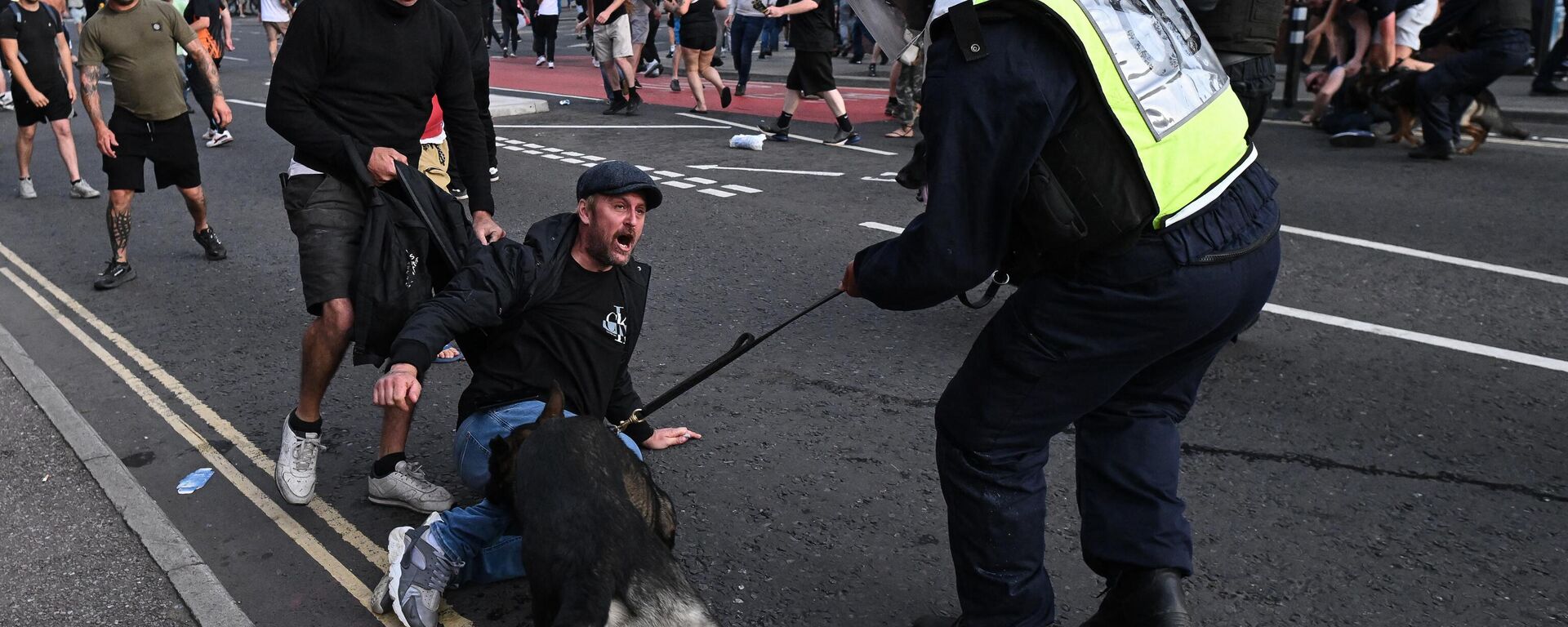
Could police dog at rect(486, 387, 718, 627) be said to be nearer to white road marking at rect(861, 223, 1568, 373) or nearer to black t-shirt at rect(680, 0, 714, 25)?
white road marking at rect(861, 223, 1568, 373)

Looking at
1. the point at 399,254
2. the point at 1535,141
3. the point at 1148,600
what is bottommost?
the point at 1148,600

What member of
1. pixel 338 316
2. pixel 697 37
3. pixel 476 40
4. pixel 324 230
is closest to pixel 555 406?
pixel 338 316

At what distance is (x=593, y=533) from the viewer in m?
2.65

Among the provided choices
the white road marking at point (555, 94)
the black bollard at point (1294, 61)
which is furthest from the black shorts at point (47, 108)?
the black bollard at point (1294, 61)

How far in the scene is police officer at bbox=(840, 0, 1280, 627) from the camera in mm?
2301

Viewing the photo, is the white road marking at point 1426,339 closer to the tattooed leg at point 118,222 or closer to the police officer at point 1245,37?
the police officer at point 1245,37

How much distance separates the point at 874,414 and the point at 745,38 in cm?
1278

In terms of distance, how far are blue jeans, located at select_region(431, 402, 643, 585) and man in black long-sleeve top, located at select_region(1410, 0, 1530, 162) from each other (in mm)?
8244

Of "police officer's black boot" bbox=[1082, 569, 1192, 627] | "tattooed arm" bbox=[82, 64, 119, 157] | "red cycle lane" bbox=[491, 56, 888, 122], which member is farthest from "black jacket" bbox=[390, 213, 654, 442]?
"red cycle lane" bbox=[491, 56, 888, 122]

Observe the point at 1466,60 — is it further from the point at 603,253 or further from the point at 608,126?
the point at 608,126

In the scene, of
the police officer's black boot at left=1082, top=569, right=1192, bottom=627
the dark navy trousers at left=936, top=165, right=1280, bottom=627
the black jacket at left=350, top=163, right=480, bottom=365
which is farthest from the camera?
the black jacket at left=350, top=163, right=480, bottom=365

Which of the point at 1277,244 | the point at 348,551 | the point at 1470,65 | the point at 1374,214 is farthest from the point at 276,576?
the point at 1470,65

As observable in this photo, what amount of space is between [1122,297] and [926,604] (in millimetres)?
1258

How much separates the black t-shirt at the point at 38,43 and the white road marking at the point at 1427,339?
928 centimetres
